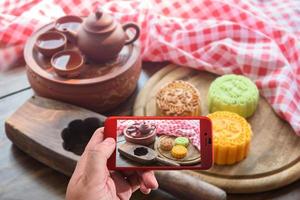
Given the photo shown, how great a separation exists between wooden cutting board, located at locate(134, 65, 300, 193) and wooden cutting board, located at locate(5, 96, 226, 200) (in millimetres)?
61

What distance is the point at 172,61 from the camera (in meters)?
1.22

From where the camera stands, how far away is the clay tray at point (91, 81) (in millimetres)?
1039

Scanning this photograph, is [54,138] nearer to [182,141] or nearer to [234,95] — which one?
[182,141]

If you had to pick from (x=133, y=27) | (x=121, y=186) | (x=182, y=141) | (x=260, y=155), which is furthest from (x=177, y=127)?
(x=133, y=27)

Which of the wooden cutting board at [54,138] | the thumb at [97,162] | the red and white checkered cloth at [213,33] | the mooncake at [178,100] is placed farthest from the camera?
the red and white checkered cloth at [213,33]

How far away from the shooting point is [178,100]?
1.05m

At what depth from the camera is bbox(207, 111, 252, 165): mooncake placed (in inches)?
37.5

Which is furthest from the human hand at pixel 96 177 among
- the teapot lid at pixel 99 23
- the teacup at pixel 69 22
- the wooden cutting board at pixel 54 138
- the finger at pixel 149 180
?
the teacup at pixel 69 22

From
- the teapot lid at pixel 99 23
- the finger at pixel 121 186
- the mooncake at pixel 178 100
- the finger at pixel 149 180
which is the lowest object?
the mooncake at pixel 178 100

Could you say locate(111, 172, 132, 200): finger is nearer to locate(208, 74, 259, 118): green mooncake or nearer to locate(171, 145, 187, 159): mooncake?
locate(171, 145, 187, 159): mooncake

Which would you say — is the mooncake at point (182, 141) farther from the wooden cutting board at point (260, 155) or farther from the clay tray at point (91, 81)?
the clay tray at point (91, 81)

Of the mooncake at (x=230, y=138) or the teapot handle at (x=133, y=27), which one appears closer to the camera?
the mooncake at (x=230, y=138)

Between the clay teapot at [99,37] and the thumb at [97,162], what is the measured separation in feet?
1.17

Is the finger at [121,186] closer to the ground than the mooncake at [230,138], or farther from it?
farther from it
